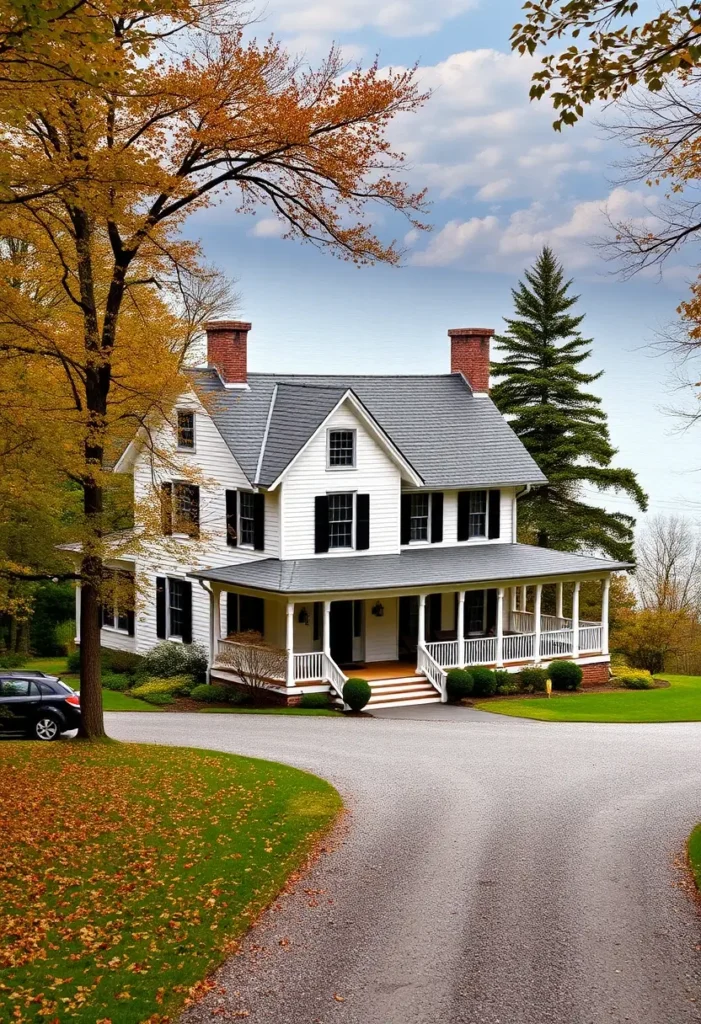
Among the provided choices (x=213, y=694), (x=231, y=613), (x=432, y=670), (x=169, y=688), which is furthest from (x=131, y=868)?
(x=231, y=613)

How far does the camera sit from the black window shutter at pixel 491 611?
3784 cm

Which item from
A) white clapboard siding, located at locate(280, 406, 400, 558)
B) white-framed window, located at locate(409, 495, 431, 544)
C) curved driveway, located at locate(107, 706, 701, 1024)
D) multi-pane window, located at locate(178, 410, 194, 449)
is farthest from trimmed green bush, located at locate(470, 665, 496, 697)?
multi-pane window, located at locate(178, 410, 194, 449)

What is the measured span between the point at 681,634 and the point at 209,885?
3646cm

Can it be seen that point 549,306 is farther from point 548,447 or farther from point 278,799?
point 278,799

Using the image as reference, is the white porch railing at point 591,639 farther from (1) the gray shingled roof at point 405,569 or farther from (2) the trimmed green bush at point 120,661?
(2) the trimmed green bush at point 120,661

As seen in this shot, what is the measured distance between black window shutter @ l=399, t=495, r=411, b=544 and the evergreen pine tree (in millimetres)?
13346

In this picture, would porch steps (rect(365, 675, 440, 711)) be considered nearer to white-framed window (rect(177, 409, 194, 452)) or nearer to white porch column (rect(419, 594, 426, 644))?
white porch column (rect(419, 594, 426, 644))

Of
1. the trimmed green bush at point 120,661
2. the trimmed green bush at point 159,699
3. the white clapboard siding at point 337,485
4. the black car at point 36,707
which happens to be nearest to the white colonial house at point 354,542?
the white clapboard siding at point 337,485

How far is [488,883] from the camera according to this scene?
13875 millimetres

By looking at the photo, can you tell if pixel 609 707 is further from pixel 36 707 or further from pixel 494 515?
pixel 36 707

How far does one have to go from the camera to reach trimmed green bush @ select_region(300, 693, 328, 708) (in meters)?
31.2

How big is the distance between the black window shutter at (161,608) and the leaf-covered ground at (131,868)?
17.1 metres

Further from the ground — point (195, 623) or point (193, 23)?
point (193, 23)

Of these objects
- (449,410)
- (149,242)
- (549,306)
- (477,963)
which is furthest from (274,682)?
(549,306)
